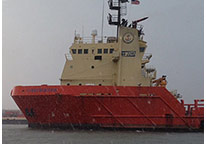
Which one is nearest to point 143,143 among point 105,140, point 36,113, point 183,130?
point 105,140

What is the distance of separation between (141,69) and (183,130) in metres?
3.97

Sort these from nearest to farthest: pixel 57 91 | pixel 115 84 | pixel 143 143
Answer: pixel 143 143 → pixel 57 91 → pixel 115 84

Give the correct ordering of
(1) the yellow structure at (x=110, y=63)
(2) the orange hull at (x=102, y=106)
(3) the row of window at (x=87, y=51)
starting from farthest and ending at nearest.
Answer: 1. (3) the row of window at (x=87, y=51)
2. (1) the yellow structure at (x=110, y=63)
3. (2) the orange hull at (x=102, y=106)

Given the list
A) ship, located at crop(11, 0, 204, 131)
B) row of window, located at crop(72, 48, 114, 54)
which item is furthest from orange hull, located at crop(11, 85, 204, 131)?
row of window, located at crop(72, 48, 114, 54)

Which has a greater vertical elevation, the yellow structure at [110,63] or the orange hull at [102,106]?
the yellow structure at [110,63]

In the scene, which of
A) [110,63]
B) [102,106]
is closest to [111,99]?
[102,106]

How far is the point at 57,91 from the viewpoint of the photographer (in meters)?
16.7

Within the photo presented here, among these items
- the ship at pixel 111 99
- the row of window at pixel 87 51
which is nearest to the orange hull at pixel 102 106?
the ship at pixel 111 99

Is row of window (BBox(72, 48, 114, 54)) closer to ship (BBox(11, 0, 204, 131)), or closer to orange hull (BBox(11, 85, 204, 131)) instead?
ship (BBox(11, 0, 204, 131))

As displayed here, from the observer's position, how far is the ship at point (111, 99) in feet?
55.0

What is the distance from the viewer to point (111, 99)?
16.9 meters

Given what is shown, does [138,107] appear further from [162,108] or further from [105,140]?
[105,140]

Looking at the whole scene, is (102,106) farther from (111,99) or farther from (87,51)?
(87,51)

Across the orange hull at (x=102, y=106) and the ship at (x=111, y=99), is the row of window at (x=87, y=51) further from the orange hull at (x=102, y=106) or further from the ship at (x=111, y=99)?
the orange hull at (x=102, y=106)
